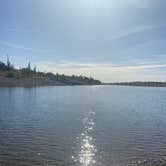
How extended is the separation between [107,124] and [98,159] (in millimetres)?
17878

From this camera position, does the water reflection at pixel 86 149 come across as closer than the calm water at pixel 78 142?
Yes

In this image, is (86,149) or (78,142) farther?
(78,142)

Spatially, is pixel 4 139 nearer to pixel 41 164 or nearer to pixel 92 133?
pixel 41 164

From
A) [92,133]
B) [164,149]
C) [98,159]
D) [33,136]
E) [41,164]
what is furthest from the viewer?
[92,133]

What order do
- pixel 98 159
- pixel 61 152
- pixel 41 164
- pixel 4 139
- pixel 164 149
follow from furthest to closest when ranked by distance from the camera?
pixel 4 139
pixel 164 149
pixel 61 152
pixel 98 159
pixel 41 164

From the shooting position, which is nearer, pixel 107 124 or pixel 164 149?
pixel 164 149

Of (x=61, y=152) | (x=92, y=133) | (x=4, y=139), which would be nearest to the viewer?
(x=61, y=152)

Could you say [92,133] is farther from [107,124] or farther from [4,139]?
[4,139]

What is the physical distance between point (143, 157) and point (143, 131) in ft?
40.6

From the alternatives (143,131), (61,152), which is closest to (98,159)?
(61,152)

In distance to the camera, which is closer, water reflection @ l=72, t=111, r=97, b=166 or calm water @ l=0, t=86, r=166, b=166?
water reflection @ l=72, t=111, r=97, b=166

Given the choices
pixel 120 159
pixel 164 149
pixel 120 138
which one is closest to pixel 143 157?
pixel 120 159

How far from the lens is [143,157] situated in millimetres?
25031

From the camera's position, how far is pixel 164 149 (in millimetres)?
27938
